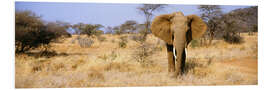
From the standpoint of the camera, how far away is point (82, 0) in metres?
6.33

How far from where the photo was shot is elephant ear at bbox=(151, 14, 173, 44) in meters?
6.20

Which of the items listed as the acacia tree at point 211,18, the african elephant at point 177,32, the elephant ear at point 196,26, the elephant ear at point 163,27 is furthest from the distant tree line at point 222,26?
the elephant ear at point 163,27

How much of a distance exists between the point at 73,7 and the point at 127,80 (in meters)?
2.79

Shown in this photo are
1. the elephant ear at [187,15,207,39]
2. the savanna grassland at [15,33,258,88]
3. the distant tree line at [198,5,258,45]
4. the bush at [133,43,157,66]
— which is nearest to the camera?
the savanna grassland at [15,33,258,88]

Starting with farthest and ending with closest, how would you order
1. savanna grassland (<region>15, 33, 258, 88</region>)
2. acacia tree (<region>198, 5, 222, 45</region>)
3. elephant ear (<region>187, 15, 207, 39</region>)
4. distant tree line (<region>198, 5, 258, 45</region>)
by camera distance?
distant tree line (<region>198, 5, 258, 45</region>) < acacia tree (<region>198, 5, 222, 45</region>) < elephant ear (<region>187, 15, 207, 39</region>) < savanna grassland (<region>15, 33, 258, 88</region>)

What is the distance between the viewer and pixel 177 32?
18.6 feet

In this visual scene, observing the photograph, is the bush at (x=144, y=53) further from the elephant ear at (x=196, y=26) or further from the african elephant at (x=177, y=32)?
the elephant ear at (x=196, y=26)

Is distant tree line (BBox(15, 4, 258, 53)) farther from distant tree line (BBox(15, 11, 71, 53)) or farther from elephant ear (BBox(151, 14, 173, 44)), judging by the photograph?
elephant ear (BBox(151, 14, 173, 44))

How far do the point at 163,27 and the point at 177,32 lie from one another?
67 centimetres

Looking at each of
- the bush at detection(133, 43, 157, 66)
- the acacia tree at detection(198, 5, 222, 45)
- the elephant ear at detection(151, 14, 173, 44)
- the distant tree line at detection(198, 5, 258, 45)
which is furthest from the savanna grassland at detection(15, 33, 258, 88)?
the distant tree line at detection(198, 5, 258, 45)

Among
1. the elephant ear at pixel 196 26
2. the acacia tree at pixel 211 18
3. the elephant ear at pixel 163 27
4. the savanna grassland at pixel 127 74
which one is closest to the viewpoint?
the savanna grassland at pixel 127 74

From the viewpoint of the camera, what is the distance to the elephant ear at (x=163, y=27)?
20.3 ft
